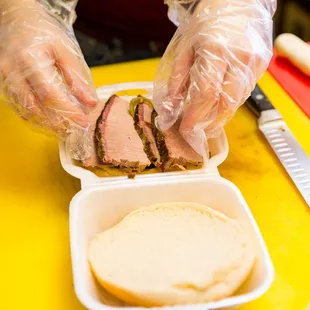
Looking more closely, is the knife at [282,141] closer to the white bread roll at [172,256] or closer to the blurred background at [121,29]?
the white bread roll at [172,256]

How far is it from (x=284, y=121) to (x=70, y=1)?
1.95 ft

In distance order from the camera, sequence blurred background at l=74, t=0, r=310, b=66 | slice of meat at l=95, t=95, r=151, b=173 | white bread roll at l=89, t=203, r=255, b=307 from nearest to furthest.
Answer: white bread roll at l=89, t=203, r=255, b=307 → slice of meat at l=95, t=95, r=151, b=173 → blurred background at l=74, t=0, r=310, b=66

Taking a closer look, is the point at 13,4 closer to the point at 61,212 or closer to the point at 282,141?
the point at 61,212

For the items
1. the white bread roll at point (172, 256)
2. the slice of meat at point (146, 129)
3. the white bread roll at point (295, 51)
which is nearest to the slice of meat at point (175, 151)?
the slice of meat at point (146, 129)

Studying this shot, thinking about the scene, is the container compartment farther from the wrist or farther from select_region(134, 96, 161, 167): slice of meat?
the wrist

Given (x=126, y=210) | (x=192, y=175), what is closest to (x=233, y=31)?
(x=192, y=175)

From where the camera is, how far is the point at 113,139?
3.38 ft

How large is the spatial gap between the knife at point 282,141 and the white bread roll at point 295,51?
17 cm

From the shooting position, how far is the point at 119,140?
103cm

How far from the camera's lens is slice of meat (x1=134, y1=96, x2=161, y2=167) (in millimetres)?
1006

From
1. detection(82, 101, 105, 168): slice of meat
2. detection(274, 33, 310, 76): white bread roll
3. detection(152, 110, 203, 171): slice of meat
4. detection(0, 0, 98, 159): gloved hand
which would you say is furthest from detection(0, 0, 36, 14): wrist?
detection(274, 33, 310, 76): white bread roll

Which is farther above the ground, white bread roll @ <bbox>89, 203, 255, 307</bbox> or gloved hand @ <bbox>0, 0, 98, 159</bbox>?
gloved hand @ <bbox>0, 0, 98, 159</bbox>

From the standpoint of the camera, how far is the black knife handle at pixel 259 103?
1220 mm

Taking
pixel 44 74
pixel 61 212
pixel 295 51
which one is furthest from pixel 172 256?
pixel 295 51
